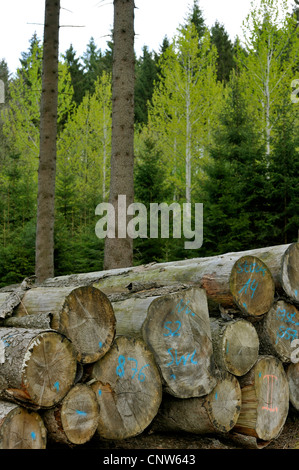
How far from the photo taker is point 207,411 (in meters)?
3.77

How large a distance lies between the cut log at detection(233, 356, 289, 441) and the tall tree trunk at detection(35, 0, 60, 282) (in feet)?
19.1

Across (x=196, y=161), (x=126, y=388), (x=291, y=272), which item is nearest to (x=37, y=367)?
(x=126, y=388)

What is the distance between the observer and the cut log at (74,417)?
3125 millimetres

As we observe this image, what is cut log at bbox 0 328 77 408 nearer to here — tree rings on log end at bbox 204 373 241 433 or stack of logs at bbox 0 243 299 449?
stack of logs at bbox 0 243 299 449

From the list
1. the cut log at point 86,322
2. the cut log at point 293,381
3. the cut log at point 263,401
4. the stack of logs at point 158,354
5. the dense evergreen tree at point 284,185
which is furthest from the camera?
the dense evergreen tree at point 284,185

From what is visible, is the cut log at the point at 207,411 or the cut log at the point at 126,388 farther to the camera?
the cut log at the point at 207,411

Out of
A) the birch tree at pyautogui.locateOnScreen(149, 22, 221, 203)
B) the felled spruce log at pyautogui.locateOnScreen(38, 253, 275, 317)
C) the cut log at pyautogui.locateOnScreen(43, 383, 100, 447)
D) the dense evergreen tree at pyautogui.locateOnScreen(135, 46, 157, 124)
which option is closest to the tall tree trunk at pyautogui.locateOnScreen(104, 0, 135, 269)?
the felled spruce log at pyautogui.locateOnScreen(38, 253, 275, 317)

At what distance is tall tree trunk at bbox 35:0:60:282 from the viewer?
30.1 feet

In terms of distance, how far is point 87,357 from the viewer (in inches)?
132

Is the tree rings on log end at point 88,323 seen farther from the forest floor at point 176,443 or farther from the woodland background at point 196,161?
the woodland background at point 196,161

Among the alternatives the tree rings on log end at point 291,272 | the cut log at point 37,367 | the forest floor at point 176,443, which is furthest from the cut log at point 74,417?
the tree rings on log end at point 291,272

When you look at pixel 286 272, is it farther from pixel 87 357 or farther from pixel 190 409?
pixel 87 357

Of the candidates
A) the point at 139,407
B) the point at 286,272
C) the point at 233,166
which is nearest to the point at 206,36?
the point at 233,166
